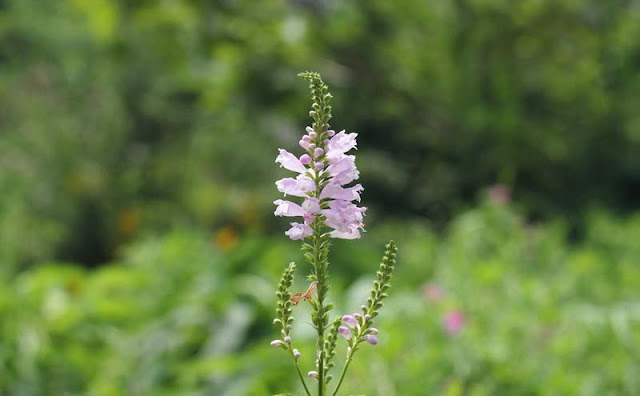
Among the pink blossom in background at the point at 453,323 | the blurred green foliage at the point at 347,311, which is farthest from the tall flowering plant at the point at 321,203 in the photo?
the pink blossom in background at the point at 453,323

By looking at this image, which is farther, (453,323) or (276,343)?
(453,323)

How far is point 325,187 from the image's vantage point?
3.88 ft

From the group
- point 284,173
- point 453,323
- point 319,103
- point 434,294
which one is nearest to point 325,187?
point 319,103

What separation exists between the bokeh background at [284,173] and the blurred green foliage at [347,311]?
0.05 feet

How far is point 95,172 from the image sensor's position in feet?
24.6

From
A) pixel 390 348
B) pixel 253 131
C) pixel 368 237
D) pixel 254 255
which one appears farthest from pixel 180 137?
pixel 390 348

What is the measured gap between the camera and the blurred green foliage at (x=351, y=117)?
742 centimetres

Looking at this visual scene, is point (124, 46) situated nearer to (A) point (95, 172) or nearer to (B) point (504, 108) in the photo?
(A) point (95, 172)

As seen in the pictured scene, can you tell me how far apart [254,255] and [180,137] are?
370 centimetres

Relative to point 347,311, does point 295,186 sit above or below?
below

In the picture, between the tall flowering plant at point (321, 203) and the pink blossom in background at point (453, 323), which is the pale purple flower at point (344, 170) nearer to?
the tall flowering plant at point (321, 203)

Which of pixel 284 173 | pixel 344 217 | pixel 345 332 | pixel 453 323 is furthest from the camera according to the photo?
pixel 284 173

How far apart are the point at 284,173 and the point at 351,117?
4.45ft

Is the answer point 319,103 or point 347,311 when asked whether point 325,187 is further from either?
point 347,311
